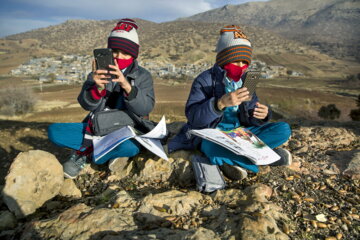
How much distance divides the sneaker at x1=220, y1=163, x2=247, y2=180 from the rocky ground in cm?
7

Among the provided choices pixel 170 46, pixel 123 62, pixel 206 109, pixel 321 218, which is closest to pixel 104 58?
pixel 123 62

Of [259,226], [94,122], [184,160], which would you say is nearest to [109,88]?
[94,122]

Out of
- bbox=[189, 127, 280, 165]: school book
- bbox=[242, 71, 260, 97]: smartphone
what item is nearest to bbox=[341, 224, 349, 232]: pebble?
bbox=[189, 127, 280, 165]: school book

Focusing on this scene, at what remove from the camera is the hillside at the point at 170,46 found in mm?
86938

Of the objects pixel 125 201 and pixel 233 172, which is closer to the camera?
pixel 125 201

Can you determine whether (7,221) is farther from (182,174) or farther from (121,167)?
(182,174)

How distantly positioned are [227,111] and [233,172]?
2.34 feet

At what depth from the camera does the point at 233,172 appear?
2.74 m

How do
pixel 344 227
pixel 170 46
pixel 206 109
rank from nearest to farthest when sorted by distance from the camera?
pixel 344 227 < pixel 206 109 < pixel 170 46

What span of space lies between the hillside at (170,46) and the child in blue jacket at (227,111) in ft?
273

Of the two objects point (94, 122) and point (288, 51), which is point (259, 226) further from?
point (288, 51)

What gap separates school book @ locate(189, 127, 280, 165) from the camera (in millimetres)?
2350

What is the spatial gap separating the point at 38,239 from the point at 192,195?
1194 mm

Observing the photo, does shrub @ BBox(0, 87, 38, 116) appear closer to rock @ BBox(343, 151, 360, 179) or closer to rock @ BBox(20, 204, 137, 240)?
rock @ BBox(20, 204, 137, 240)
